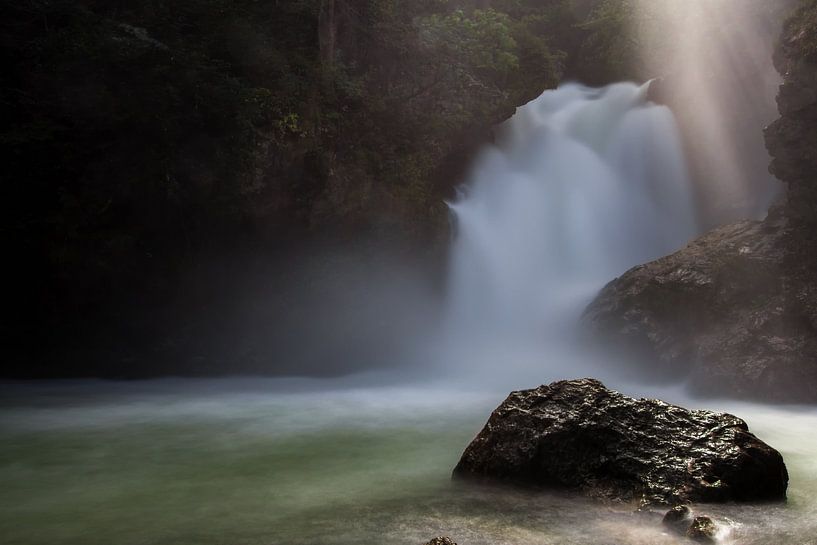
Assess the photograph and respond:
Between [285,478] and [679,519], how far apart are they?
12.2 feet

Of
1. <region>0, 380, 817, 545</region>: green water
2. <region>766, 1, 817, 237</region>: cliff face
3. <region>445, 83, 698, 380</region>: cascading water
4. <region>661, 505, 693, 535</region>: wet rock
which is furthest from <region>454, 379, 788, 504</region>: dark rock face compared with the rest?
<region>445, 83, 698, 380</region>: cascading water

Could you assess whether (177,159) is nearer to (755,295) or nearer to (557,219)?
(557,219)

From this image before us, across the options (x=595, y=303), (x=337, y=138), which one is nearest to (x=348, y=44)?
(x=337, y=138)

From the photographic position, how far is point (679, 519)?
500cm

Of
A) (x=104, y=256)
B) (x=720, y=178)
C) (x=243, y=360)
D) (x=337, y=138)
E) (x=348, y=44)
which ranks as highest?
(x=348, y=44)

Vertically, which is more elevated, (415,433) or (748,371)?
(748,371)

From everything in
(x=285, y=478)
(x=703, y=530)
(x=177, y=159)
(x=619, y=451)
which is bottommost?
(x=285, y=478)

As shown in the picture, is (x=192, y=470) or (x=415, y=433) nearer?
(x=192, y=470)

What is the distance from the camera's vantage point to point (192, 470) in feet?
23.3

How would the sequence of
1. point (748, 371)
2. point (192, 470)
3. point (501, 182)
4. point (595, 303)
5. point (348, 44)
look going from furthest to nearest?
point (501, 182)
point (348, 44)
point (595, 303)
point (748, 371)
point (192, 470)

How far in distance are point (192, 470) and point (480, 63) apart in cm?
1307

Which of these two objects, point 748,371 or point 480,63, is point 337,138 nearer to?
point 480,63

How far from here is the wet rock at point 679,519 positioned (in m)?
4.91

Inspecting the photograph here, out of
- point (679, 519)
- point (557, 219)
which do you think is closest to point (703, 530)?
point (679, 519)
